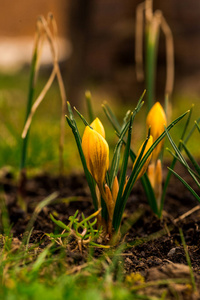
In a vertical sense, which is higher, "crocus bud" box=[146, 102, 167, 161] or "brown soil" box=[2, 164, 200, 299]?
"crocus bud" box=[146, 102, 167, 161]

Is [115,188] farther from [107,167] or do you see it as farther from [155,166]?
[155,166]

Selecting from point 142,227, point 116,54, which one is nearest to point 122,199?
point 142,227

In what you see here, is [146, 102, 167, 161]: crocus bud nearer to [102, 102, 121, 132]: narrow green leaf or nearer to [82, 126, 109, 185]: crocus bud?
[102, 102, 121, 132]: narrow green leaf

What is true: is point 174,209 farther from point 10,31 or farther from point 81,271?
point 10,31

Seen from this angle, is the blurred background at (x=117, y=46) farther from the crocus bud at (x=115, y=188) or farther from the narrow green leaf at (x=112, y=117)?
the crocus bud at (x=115, y=188)

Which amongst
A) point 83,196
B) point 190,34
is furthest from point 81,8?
point 83,196

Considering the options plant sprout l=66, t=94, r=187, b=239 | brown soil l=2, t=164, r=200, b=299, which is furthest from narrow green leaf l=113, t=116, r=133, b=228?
brown soil l=2, t=164, r=200, b=299
